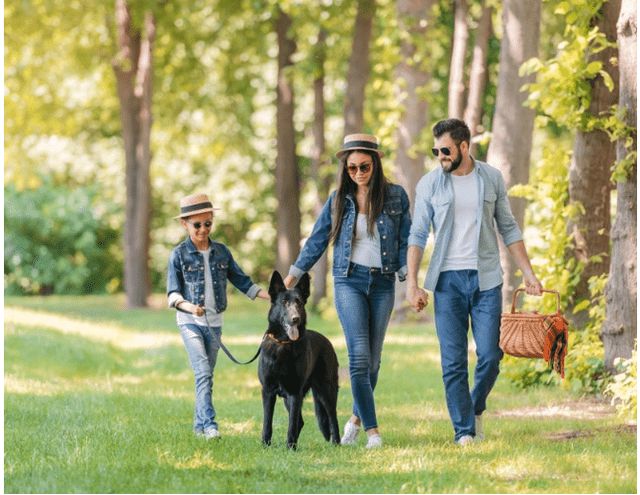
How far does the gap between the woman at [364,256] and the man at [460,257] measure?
0.78 feet

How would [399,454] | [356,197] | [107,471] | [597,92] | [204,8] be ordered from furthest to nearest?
[204,8], [597,92], [356,197], [399,454], [107,471]

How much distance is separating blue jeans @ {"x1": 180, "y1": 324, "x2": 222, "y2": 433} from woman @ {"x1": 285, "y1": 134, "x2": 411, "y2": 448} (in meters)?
0.82

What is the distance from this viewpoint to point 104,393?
42.2ft

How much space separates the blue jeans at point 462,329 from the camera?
28.2 feet

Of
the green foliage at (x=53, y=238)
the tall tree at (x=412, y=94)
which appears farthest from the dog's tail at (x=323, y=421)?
the green foliage at (x=53, y=238)

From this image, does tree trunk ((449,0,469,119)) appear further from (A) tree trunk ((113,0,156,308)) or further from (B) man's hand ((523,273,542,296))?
(B) man's hand ((523,273,542,296))

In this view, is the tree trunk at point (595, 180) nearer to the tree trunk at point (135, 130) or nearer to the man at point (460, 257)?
the man at point (460, 257)

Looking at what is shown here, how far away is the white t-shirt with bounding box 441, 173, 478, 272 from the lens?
8555 mm

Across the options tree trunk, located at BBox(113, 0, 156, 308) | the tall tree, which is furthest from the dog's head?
tree trunk, located at BBox(113, 0, 156, 308)

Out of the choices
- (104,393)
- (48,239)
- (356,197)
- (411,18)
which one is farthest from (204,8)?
(356,197)

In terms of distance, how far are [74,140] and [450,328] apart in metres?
35.7

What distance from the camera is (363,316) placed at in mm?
8742

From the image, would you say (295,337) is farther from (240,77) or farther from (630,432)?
(240,77)

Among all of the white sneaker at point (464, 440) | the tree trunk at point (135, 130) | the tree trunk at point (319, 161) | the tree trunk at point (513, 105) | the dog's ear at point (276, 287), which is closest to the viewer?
the dog's ear at point (276, 287)
